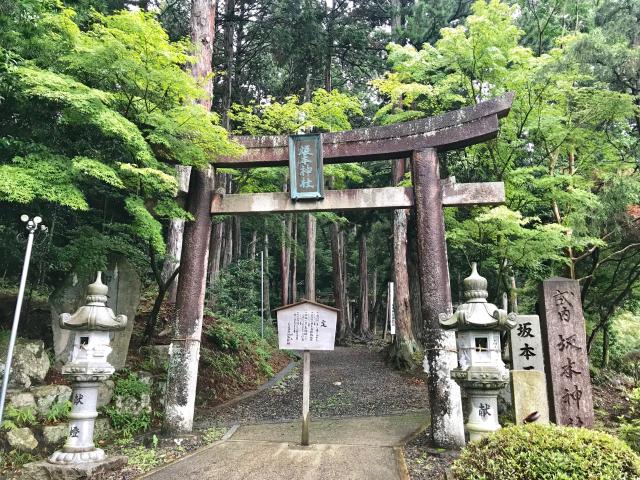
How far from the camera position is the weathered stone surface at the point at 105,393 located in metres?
6.95

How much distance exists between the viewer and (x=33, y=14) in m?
5.74

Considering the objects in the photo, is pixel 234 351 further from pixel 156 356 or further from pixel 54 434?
pixel 54 434

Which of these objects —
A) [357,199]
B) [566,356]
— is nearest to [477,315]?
[566,356]

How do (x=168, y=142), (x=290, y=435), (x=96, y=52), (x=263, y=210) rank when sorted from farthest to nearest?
(x=263, y=210) < (x=290, y=435) < (x=168, y=142) < (x=96, y=52)

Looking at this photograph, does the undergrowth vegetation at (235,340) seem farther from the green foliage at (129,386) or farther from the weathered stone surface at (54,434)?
the weathered stone surface at (54,434)

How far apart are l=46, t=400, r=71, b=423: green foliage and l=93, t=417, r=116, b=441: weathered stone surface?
52 centimetres

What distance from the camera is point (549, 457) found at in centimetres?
329

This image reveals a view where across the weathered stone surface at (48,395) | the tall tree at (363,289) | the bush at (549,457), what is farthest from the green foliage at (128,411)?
the tall tree at (363,289)

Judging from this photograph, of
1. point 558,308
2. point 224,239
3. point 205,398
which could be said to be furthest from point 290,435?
point 224,239

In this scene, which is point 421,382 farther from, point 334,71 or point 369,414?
point 334,71

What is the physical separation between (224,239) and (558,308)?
17990 millimetres

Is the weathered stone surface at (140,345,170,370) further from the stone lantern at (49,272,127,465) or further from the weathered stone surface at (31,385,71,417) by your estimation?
the stone lantern at (49,272,127,465)

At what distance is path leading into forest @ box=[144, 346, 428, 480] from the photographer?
17.1ft

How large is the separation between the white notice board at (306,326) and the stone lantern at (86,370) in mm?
2267
